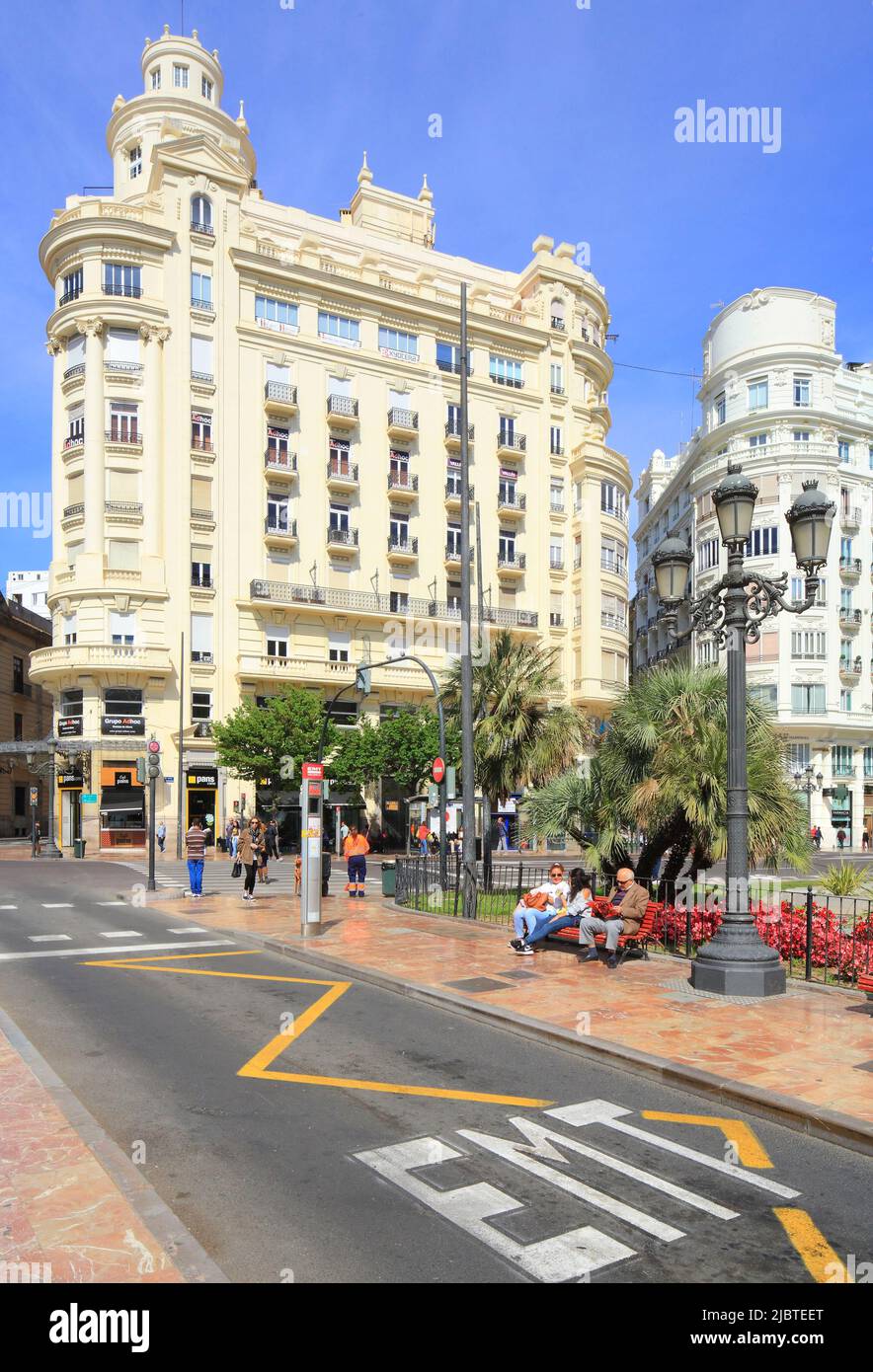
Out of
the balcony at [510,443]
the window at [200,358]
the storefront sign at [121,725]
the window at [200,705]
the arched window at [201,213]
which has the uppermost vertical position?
the arched window at [201,213]

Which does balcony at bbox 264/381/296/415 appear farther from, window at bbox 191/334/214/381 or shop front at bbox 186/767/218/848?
shop front at bbox 186/767/218/848

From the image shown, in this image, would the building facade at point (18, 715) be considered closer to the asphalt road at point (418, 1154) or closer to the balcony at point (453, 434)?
the balcony at point (453, 434)

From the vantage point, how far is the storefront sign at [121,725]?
41250mm

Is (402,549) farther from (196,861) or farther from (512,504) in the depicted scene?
(196,861)

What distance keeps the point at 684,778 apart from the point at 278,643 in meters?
34.4

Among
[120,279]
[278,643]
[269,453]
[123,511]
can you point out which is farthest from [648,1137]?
[120,279]

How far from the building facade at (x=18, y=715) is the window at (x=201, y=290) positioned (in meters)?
22.8

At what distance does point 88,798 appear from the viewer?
40.1 m

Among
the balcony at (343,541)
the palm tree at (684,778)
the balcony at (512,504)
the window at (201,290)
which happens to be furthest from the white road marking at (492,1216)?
the balcony at (512,504)

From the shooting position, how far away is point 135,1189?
201 inches

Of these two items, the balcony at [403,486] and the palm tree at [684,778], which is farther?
the balcony at [403,486]

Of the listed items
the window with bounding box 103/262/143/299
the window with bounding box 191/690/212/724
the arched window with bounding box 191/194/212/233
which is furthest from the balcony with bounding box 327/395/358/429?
the window with bounding box 191/690/212/724

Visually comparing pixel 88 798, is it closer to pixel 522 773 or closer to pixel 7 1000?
pixel 522 773

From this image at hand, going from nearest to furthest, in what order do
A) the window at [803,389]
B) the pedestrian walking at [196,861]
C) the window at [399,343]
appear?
the pedestrian walking at [196,861], the window at [399,343], the window at [803,389]
